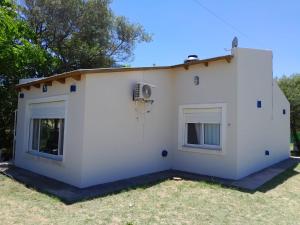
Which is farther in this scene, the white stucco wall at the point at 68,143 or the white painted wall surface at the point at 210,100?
the white painted wall surface at the point at 210,100

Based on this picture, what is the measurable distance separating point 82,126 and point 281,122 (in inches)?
401

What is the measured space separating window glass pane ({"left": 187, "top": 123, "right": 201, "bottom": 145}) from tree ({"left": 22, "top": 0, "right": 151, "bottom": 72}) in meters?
11.7

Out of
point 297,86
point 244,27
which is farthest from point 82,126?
point 297,86

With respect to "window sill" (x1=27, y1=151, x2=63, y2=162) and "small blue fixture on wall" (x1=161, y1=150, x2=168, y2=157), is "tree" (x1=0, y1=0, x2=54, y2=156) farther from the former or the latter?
"small blue fixture on wall" (x1=161, y1=150, x2=168, y2=157)

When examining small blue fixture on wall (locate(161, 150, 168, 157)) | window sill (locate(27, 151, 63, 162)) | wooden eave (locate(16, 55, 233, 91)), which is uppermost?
wooden eave (locate(16, 55, 233, 91))

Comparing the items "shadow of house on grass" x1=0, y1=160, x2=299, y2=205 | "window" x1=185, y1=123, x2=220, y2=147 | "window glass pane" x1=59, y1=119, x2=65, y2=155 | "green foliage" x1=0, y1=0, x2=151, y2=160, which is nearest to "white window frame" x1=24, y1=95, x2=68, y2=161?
"window glass pane" x1=59, y1=119, x2=65, y2=155

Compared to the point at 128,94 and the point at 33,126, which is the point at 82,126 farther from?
the point at 33,126

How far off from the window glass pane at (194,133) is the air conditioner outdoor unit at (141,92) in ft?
7.65

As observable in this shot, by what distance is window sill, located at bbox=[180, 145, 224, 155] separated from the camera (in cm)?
1119

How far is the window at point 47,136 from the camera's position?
432 inches

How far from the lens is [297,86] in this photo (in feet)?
87.5

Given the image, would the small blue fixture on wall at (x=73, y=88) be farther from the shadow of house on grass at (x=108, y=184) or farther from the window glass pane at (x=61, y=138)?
the shadow of house on grass at (x=108, y=184)

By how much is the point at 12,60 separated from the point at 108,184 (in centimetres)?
976

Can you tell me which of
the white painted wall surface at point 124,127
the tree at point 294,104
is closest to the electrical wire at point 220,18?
the white painted wall surface at point 124,127
